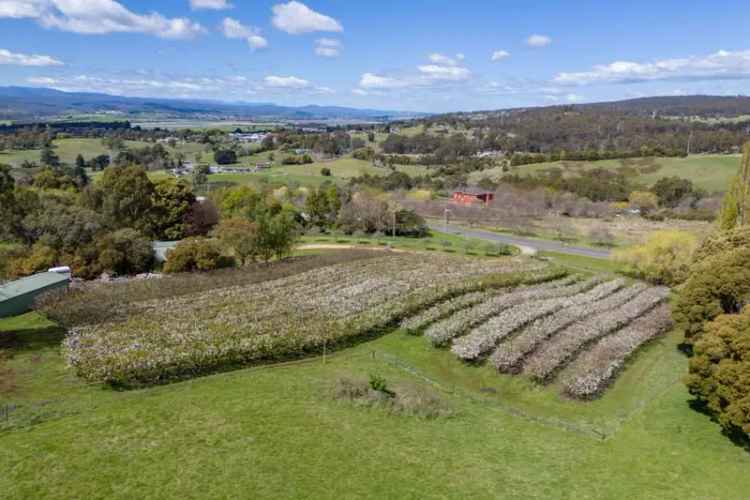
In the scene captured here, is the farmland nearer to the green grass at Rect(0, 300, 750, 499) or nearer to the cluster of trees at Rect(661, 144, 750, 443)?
the green grass at Rect(0, 300, 750, 499)

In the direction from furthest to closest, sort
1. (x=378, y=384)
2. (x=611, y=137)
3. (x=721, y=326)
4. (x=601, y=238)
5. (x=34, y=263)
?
(x=611, y=137)
(x=601, y=238)
(x=34, y=263)
(x=378, y=384)
(x=721, y=326)

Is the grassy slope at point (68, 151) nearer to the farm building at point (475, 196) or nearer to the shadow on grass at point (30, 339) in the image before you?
the farm building at point (475, 196)

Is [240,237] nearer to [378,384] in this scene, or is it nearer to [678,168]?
[378,384]

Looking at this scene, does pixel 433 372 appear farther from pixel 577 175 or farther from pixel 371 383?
pixel 577 175

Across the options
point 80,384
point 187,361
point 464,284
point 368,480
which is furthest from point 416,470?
point 464,284

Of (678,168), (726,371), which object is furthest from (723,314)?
(678,168)

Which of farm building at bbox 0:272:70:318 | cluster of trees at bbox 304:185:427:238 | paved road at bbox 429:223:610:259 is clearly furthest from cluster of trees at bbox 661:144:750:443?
cluster of trees at bbox 304:185:427:238
